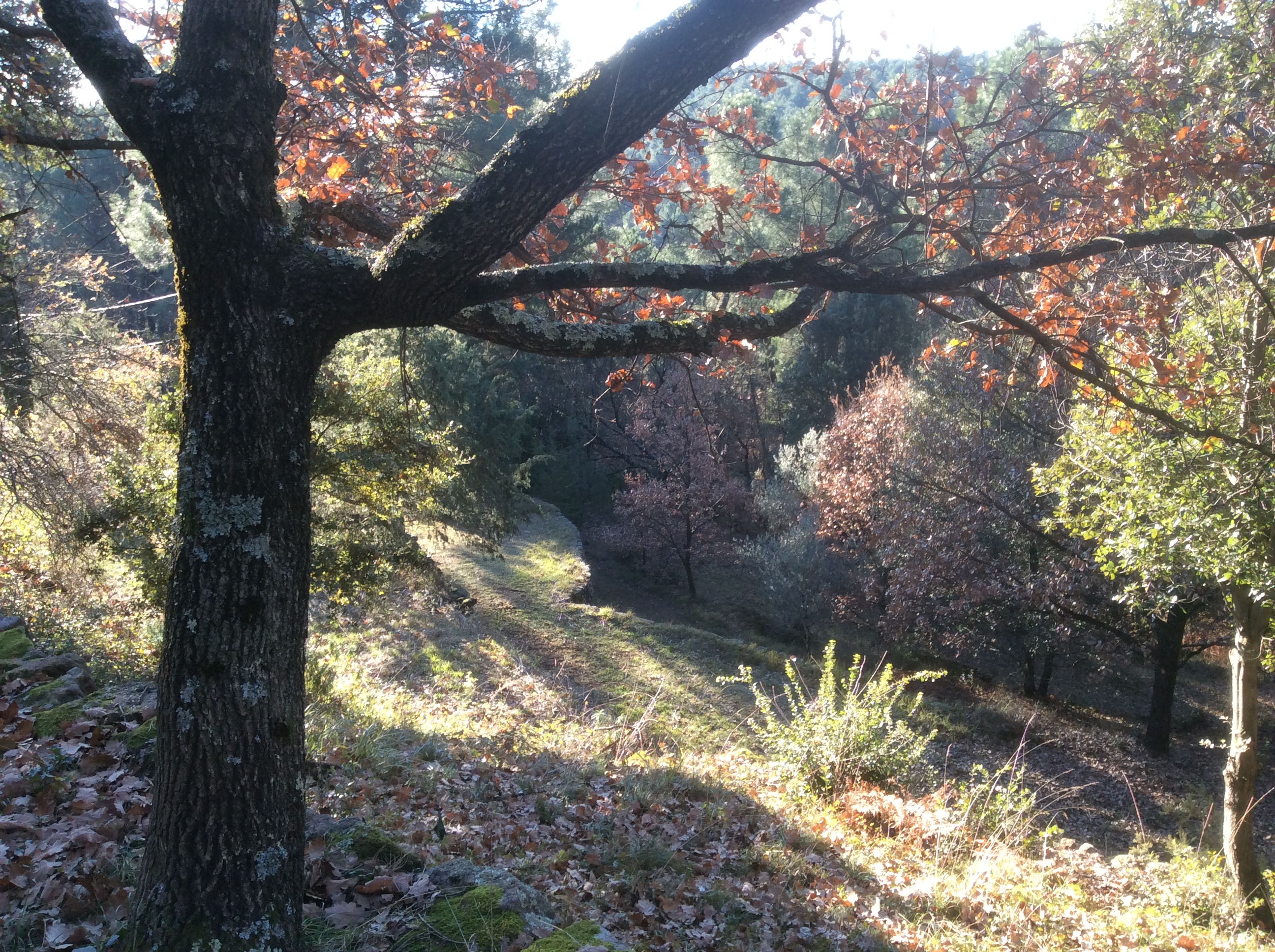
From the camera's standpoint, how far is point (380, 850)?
134 inches

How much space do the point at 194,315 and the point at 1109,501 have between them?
23.8ft

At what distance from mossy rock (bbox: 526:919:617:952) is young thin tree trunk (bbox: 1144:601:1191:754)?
1294cm

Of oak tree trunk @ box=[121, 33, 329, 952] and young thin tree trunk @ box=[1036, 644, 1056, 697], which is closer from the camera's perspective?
Result: oak tree trunk @ box=[121, 33, 329, 952]

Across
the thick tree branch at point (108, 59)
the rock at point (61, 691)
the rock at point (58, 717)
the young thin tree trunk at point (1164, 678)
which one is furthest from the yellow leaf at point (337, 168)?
the young thin tree trunk at point (1164, 678)

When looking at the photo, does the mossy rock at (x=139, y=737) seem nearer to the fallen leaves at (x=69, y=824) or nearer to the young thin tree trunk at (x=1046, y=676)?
the fallen leaves at (x=69, y=824)

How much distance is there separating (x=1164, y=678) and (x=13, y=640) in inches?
616

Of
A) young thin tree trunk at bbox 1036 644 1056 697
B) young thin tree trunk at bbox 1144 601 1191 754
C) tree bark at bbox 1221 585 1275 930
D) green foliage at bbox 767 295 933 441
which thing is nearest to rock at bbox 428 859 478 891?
tree bark at bbox 1221 585 1275 930

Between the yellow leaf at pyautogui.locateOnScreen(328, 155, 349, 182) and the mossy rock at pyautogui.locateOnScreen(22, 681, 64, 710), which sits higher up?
the yellow leaf at pyautogui.locateOnScreen(328, 155, 349, 182)

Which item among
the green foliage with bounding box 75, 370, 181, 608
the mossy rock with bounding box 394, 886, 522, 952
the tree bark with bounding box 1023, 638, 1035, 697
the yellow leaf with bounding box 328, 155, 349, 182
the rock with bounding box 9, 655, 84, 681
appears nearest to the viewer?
the mossy rock with bounding box 394, 886, 522, 952

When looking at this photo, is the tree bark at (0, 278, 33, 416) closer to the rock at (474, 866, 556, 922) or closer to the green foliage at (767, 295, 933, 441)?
the rock at (474, 866, 556, 922)

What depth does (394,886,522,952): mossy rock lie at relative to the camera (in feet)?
8.69

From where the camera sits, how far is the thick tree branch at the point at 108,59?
8.36ft

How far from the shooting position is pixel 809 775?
21.2 ft

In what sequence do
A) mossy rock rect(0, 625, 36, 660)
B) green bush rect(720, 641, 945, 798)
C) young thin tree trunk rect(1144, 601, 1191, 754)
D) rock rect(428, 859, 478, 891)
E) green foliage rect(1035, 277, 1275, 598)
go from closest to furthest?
1. rock rect(428, 859, 478, 891)
2. mossy rock rect(0, 625, 36, 660)
3. green foliage rect(1035, 277, 1275, 598)
4. green bush rect(720, 641, 945, 798)
5. young thin tree trunk rect(1144, 601, 1191, 754)
